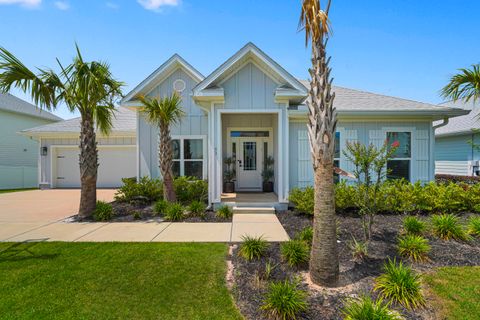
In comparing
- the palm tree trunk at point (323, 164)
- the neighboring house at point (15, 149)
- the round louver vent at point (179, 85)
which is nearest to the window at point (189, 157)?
the round louver vent at point (179, 85)

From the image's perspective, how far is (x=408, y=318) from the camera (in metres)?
2.98

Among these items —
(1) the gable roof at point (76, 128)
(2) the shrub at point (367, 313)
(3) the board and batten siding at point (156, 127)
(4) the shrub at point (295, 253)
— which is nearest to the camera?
(2) the shrub at point (367, 313)

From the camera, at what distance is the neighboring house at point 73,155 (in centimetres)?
1402

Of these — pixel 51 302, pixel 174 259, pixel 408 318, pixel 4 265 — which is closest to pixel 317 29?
pixel 408 318

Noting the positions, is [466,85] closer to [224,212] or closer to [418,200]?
[418,200]

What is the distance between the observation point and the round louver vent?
35.8ft

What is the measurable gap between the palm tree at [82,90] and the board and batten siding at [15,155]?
13.8 metres

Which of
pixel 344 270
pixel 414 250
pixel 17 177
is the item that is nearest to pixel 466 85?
pixel 414 250

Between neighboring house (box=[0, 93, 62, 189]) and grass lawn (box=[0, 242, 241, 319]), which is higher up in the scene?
neighboring house (box=[0, 93, 62, 189])

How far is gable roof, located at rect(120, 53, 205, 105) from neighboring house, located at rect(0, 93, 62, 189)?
1187cm

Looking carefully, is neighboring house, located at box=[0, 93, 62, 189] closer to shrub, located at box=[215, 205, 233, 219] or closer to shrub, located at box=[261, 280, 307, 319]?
shrub, located at box=[215, 205, 233, 219]

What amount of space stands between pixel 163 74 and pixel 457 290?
1108 cm

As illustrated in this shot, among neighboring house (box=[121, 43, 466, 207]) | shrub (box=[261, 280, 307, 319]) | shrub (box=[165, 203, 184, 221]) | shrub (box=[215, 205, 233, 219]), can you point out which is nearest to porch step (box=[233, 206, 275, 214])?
shrub (box=[215, 205, 233, 219])

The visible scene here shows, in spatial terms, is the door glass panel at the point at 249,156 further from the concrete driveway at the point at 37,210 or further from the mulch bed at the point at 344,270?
the concrete driveway at the point at 37,210
